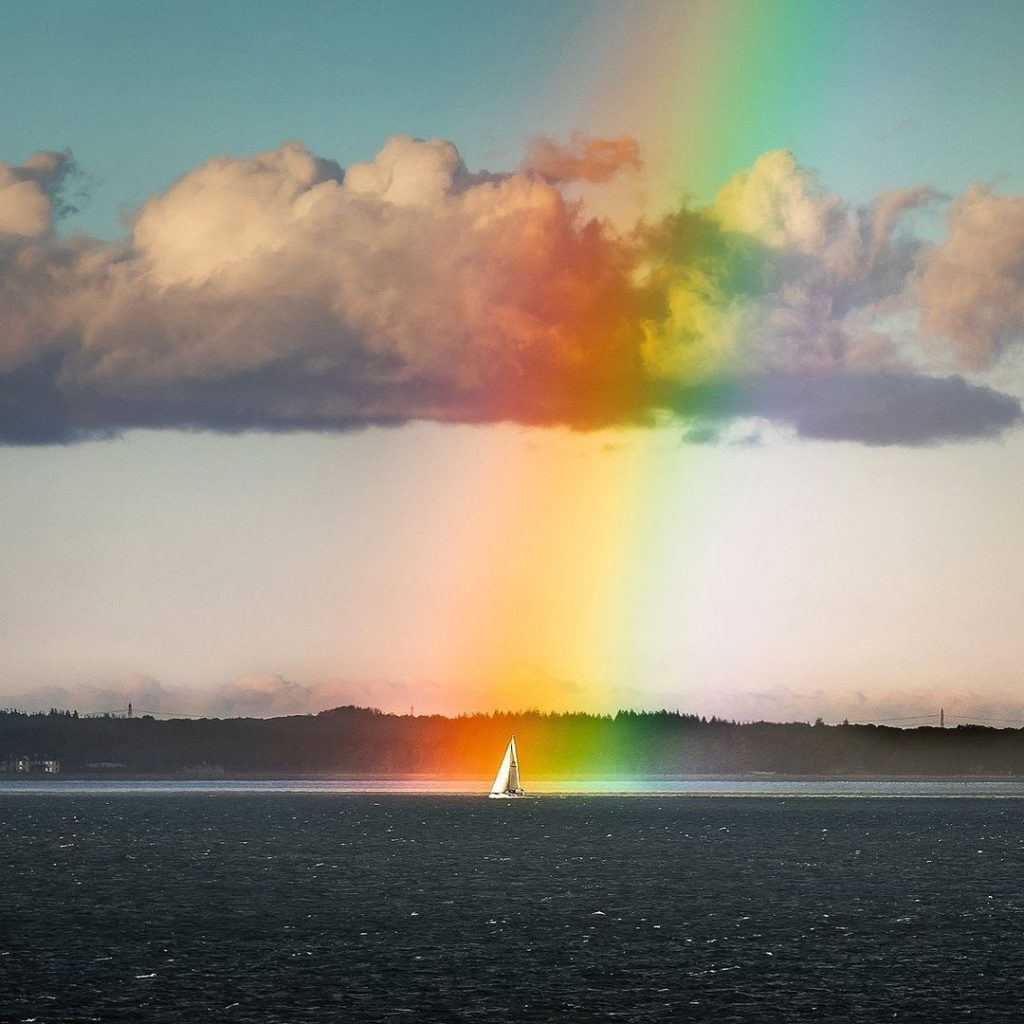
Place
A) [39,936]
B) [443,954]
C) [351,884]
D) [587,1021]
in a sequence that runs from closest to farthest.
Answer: [587,1021] < [443,954] < [39,936] < [351,884]

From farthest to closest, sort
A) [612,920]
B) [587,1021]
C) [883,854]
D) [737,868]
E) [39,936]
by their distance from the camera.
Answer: [883,854] → [737,868] → [612,920] → [39,936] → [587,1021]

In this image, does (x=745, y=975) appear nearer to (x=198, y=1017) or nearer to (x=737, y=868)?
(x=198, y=1017)

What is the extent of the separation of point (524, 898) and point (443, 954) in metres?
37.4

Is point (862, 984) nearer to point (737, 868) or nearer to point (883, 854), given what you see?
point (737, 868)

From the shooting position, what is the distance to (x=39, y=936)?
9831cm

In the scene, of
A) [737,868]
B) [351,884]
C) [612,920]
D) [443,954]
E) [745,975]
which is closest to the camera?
[745,975]

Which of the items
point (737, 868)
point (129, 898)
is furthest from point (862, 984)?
point (737, 868)

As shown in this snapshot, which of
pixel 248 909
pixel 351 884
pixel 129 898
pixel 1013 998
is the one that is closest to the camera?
pixel 1013 998

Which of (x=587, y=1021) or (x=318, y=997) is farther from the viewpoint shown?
(x=318, y=997)

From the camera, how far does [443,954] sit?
89812 mm

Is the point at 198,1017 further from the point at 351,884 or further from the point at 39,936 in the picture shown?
the point at 351,884

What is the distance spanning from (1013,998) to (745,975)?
12937mm

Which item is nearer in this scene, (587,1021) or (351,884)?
(587,1021)

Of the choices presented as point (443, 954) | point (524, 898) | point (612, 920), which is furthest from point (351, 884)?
point (443, 954)
